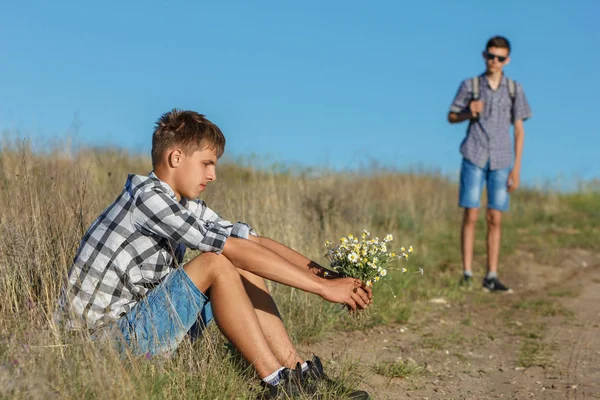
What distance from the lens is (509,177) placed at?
761 centimetres

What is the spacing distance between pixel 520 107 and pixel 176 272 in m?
5.18

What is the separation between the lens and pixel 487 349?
18.0 feet

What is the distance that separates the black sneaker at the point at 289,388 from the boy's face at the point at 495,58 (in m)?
4.85

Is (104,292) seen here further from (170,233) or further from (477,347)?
(477,347)

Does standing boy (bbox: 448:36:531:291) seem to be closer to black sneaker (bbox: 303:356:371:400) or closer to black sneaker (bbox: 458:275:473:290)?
black sneaker (bbox: 458:275:473:290)

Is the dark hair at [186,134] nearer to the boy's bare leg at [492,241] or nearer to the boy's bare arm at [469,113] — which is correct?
the boy's bare arm at [469,113]

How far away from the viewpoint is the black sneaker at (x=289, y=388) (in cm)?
346

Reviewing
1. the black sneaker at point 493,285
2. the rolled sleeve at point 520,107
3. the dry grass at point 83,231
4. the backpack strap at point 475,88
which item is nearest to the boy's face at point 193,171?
the dry grass at point 83,231

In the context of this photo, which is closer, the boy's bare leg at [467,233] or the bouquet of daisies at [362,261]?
the bouquet of daisies at [362,261]

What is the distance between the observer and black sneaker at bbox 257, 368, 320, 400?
3465 mm

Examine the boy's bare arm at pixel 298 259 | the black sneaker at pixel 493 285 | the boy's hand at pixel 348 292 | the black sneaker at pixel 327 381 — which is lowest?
the black sneaker at pixel 493 285

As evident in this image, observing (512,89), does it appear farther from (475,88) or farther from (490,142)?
(490,142)

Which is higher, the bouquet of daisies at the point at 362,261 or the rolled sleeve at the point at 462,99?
the rolled sleeve at the point at 462,99

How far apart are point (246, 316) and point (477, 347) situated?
8.86 feet
